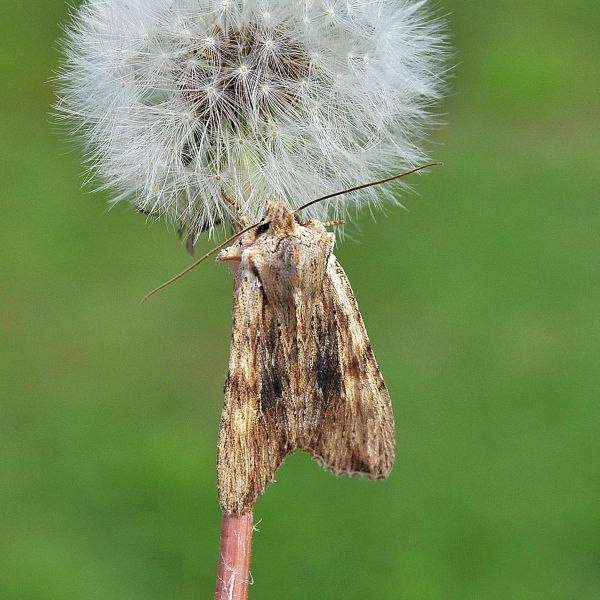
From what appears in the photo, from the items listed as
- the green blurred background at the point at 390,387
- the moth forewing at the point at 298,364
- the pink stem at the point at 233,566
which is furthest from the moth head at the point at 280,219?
the green blurred background at the point at 390,387

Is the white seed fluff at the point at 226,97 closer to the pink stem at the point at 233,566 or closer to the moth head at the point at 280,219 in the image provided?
the moth head at the point at 280,219

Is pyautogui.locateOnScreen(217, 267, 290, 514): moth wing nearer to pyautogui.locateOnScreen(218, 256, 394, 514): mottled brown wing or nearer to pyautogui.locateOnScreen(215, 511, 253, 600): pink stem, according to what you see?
pyautogui.locateOnScreen(218, 256, 394, 514): mottled brown wing

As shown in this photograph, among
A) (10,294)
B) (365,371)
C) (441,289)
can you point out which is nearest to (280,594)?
(441,289)

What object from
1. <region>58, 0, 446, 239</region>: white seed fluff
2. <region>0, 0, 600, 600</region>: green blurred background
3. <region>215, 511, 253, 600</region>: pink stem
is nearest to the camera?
<region>215, 511, 253, 600</region>: pink stem

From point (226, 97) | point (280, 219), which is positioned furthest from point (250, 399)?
point (226, 97)

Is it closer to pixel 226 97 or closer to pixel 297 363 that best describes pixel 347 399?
pixel 297 363

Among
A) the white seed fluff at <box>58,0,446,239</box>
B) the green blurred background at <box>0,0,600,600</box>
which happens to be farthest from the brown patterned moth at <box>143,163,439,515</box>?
the green blurred background at <box>0,0,600,600</box>
